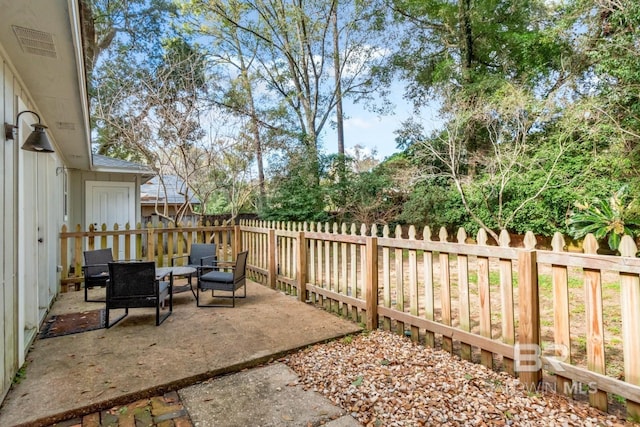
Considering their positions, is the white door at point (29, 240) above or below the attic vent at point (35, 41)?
below

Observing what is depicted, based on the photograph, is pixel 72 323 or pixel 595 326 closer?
pixel 595 326

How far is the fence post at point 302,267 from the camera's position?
4.86m

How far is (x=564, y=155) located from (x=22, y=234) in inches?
460

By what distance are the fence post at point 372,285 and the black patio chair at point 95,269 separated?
3.90 meters

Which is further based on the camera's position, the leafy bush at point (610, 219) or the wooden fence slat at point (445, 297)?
the leafy bush at point (610, 219)

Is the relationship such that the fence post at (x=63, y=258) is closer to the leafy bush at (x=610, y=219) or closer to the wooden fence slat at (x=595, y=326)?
the wooden fence slat at (x=595, y=326)

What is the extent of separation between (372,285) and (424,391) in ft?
4.84

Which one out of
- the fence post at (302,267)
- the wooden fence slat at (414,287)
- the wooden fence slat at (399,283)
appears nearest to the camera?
the wooden fence slat at (414,287)

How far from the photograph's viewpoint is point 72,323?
400 cm

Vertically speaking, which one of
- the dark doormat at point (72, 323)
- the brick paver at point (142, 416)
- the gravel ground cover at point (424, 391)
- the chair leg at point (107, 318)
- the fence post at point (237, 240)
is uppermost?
the fence post at point (237, 240)

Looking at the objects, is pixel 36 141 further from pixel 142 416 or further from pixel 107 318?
pixel 142 416

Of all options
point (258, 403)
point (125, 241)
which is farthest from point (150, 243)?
point (258, 403)

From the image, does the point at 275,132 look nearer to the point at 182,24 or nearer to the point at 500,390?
the point at 182,24

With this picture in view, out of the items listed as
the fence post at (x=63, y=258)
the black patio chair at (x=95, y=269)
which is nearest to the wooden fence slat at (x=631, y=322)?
the black patio chair at (x=95, y=269)
